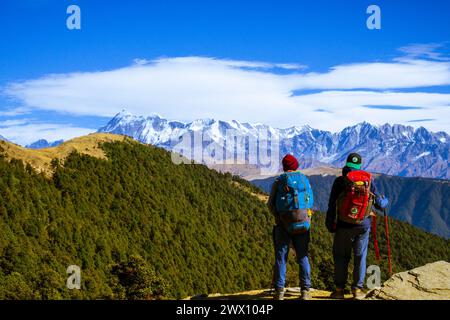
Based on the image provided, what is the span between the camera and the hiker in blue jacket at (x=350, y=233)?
14.5 meters

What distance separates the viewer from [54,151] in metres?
124

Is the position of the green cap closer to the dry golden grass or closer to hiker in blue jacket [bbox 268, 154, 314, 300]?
hiker in blue jacket [bbox 268, 154, 314, 300]

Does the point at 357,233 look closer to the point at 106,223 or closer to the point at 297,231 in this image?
the point at 297,231

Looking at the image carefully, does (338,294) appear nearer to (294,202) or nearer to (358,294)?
(358,294)

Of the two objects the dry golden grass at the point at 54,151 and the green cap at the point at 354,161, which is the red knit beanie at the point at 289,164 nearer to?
the green cap at the point at 354,161

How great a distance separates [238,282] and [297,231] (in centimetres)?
12354

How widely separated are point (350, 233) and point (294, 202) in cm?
197

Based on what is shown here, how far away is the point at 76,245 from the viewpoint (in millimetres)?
98875

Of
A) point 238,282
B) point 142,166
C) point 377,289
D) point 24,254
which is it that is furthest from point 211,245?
point 377,289

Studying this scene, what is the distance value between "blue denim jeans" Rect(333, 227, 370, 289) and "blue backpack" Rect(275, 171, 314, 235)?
1.28 meters

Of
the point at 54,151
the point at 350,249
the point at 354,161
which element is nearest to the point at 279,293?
the point at 350,249

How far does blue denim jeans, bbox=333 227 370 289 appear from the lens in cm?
1460

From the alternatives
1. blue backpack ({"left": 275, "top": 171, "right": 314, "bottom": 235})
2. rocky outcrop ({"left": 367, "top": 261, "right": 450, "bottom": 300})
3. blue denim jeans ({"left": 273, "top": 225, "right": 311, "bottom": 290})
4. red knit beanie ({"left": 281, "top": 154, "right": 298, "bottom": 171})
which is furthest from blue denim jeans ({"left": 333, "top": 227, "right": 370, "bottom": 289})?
red knit beanie ({"left": 281, "top": 154, "right": 298, "bottom": 171})

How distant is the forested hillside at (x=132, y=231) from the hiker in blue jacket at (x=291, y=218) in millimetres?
55027
